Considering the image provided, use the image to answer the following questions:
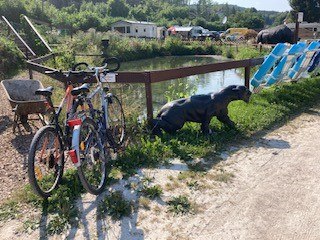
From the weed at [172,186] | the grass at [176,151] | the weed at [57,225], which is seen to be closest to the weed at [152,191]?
the grass at [176,151]

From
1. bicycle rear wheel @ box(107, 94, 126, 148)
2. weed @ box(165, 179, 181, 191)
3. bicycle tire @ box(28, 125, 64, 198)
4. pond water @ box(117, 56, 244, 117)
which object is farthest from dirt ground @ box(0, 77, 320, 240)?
pond water @ box(117, 56, 244, 117)

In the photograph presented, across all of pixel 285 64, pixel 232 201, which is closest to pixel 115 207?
pixel 232 201

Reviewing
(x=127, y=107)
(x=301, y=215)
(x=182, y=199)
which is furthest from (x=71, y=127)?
(x=127, y=107)

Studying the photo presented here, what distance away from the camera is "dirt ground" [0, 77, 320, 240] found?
3254mm

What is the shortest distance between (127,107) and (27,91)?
195cm

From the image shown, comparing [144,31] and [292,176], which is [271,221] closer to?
[292,176]

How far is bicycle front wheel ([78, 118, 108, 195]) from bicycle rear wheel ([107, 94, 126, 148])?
35.1 inches

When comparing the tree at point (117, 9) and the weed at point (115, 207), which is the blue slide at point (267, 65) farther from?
the tree at point (117, 9)

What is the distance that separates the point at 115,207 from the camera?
3.58m

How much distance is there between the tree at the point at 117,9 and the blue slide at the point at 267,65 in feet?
293

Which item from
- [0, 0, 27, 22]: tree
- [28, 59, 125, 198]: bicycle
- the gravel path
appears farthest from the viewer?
[0, 0, 27, 22]: tree

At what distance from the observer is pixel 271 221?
3383 mm

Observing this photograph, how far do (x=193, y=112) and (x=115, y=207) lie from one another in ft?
7.69

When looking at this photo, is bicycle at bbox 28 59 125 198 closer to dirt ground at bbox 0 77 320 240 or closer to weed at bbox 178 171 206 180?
dirt ground at bbox 0 77 320 240
